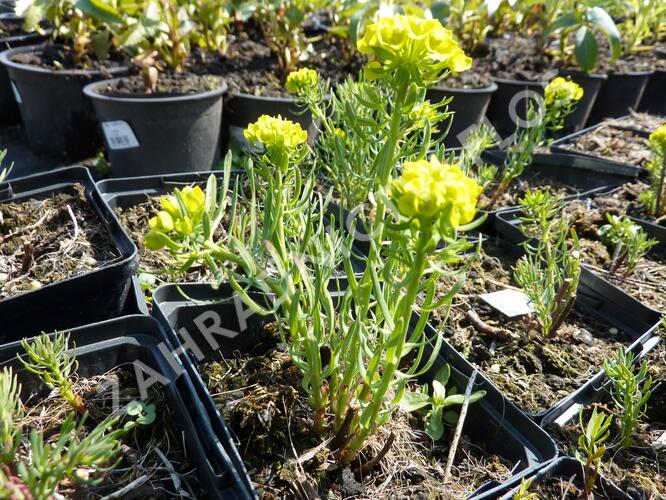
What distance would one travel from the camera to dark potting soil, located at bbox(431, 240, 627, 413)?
101 cm

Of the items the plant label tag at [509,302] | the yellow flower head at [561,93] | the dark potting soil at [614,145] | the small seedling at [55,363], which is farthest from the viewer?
the dark potting soil at [614,145]

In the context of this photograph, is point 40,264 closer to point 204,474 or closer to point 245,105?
point 204,474

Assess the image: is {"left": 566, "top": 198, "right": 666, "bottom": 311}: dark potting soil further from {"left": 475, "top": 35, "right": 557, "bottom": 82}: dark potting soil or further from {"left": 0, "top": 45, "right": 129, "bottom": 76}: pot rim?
{"left": 0, "top": 45, "right": 129, "bottom": 76}: pot rim

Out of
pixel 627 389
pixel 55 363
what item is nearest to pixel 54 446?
pixel 55 363

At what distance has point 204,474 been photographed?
0.73 m

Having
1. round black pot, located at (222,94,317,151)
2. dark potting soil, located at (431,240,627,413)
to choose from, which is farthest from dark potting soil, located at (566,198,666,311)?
round black pot, located at (222,94,317,151)

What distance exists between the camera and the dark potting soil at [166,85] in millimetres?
1867

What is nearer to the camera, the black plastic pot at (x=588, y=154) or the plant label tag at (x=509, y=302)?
the plant label tag at (x=509, y=302)

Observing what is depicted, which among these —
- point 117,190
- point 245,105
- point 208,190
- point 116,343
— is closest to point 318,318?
point 208,190

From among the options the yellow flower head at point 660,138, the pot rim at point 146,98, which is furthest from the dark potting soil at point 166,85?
the yellow flower head at point 660,138

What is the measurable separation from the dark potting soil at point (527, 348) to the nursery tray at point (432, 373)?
0.12 meters

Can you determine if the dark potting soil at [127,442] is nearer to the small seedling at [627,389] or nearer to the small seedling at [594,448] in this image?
the small seedling at [594,448]

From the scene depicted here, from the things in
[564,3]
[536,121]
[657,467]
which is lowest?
[657,467]

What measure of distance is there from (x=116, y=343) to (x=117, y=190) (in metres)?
0.65
